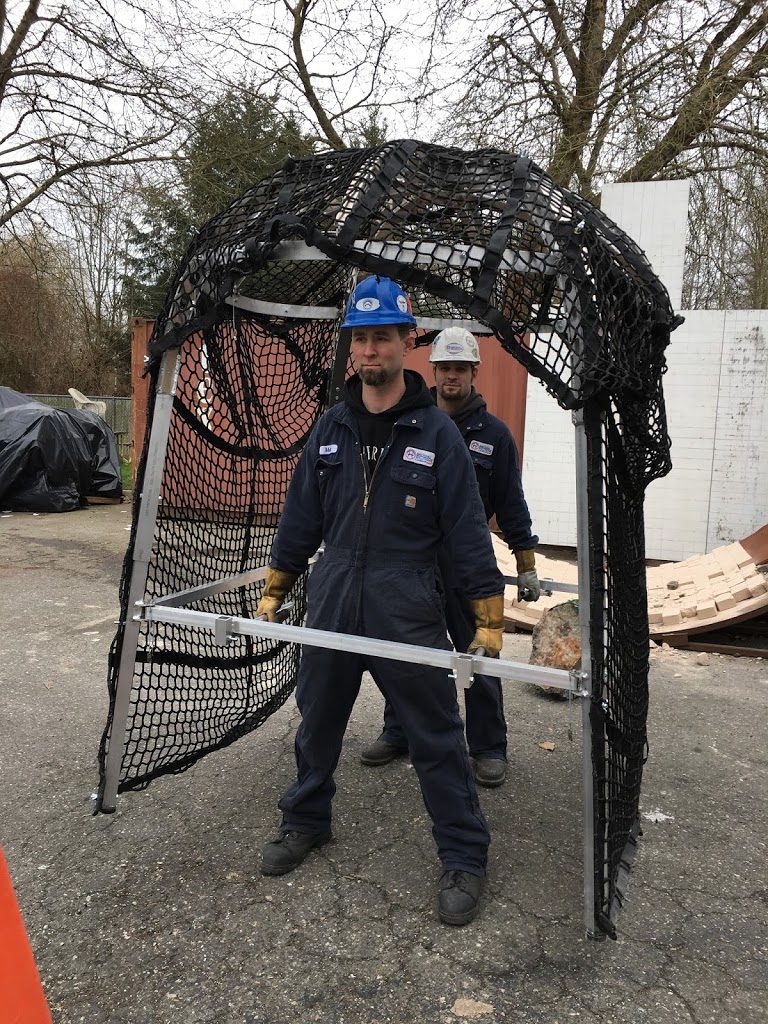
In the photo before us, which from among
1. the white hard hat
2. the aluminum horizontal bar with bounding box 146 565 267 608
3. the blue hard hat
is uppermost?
the white hard hat

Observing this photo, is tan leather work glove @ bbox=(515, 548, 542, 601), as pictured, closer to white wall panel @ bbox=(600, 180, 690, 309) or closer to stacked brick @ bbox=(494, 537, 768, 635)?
stacked brick @ bbox=(494, 537, 768, 635)

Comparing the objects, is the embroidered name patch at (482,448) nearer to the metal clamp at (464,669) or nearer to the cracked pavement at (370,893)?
the metal clamp at (464,669)

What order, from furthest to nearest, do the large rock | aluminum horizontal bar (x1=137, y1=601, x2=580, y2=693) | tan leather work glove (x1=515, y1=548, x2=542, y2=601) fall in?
1. the large rock
2. tan leather work glove (x1=515, y1=548, x2=542, y2=601)
3. aluminum horizontal bar (x1=137, y1=601, x2=580, y2=693)

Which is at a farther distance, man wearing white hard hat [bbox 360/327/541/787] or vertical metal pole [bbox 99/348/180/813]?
man wearing white hard hat [bbox 360/327/541/787]

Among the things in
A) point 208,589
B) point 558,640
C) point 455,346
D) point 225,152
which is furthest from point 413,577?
point 225,152

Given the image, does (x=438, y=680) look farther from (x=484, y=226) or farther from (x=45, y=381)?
(x=45, y=381)

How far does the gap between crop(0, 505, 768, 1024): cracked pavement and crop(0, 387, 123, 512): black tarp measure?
26.2 feet

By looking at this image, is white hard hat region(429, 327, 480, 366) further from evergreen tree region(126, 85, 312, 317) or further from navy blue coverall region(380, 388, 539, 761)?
evergreen tree region(126, 85, 312, 317)

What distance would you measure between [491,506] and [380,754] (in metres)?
1.32

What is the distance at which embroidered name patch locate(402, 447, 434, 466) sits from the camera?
2.63 metres

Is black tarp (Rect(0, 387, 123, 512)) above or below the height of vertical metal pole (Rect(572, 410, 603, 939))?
above

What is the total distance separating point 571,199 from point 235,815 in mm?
2680

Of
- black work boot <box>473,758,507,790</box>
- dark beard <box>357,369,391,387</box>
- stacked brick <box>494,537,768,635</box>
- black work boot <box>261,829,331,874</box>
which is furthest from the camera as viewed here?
stacked brick <box>494,537,768,635</box>

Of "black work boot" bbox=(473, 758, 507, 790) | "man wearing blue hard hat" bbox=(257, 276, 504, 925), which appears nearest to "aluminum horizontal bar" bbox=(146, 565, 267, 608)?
"man wearing blue hard hat" bbox=(257, 276, 504, 925)
